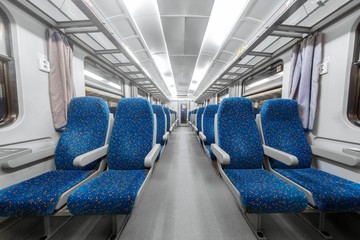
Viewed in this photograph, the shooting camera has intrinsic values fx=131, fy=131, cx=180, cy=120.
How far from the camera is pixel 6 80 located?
1.32 meters

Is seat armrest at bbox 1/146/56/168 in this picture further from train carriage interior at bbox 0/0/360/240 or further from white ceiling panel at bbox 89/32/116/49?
white ceiling panel at bbox 89/32/116/49

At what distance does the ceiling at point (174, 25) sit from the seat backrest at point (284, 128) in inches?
33.8

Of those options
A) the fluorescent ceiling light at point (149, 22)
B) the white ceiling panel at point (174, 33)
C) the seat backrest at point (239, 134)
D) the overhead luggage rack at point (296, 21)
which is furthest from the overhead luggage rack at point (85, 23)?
the overhead luggage rack at point (296, 21)

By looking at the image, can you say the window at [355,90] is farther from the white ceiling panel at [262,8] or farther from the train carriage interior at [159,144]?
the white ceiling panel at [262,8]

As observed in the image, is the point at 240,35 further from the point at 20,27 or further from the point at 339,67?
the point at 20,27

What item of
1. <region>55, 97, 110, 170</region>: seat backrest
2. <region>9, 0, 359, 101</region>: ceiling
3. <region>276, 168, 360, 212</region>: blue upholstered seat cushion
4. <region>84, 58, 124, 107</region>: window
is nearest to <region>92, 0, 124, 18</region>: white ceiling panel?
<region>9, 0, 359, 101</region>: ceiling

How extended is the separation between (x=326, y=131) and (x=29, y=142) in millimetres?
3353

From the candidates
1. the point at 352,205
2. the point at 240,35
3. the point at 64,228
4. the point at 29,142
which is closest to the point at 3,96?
the point at 29,142

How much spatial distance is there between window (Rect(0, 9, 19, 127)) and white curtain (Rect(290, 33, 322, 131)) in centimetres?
332

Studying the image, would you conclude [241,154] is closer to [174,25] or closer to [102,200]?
[102,200]

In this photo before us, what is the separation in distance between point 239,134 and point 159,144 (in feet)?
2.93

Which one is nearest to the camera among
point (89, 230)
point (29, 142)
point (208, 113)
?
point (89, 230)

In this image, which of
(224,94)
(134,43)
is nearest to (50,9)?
(134,43)

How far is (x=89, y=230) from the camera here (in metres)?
1.14
